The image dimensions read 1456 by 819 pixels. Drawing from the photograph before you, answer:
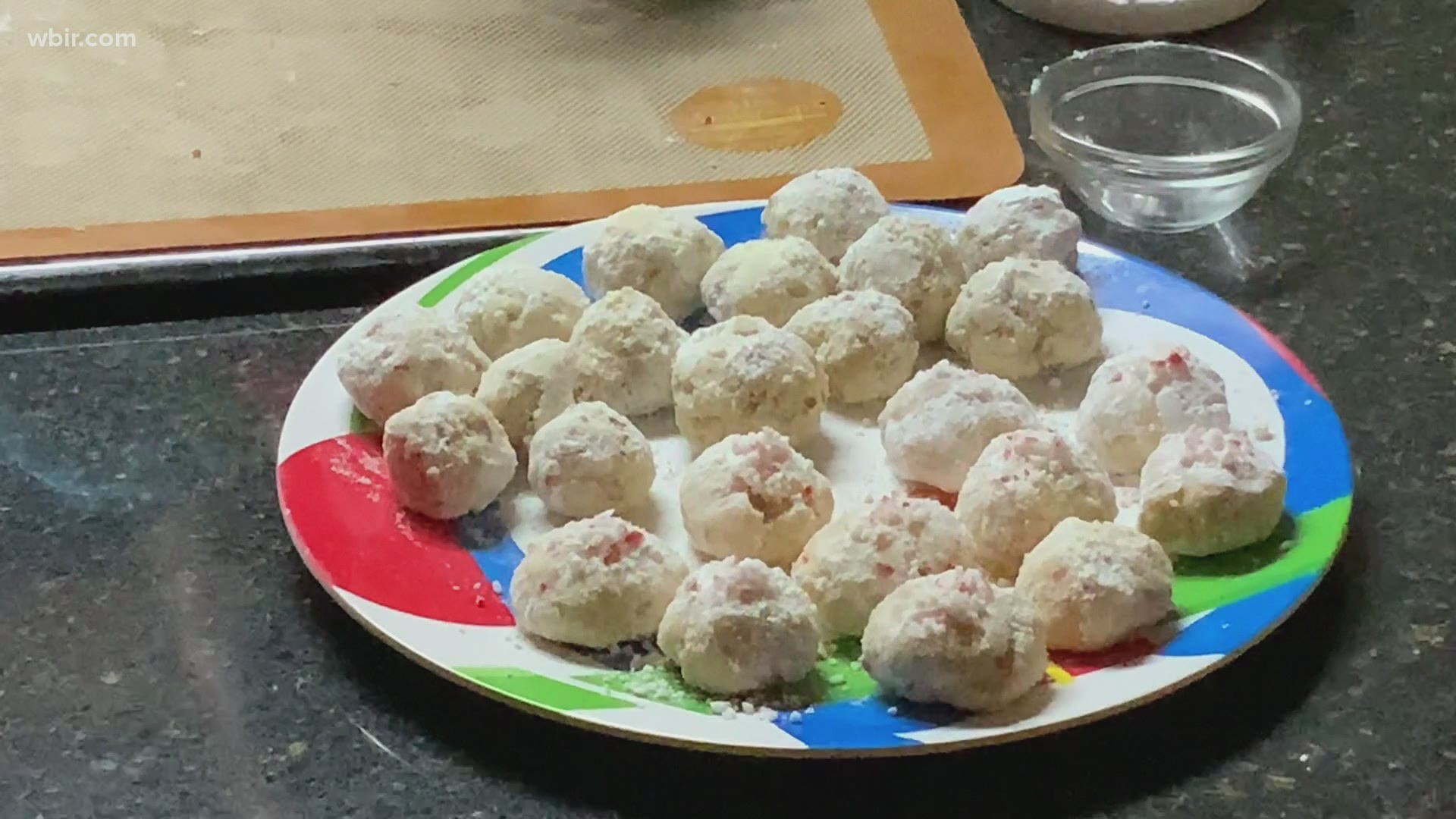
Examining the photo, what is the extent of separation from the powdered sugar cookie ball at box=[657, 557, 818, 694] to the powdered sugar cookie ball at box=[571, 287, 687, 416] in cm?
22

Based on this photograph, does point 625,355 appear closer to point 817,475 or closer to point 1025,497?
point 817,475

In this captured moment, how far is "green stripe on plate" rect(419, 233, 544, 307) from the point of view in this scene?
101cm

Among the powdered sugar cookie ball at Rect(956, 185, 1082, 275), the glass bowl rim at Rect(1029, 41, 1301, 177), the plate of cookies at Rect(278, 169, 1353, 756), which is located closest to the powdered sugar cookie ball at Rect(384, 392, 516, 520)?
the plate of cookies at Rect(278, 169, 1353, 756)

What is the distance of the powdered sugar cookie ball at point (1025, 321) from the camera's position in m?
0.94

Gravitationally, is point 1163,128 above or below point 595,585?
below

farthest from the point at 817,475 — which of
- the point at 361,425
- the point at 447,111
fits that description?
the point at 447,111

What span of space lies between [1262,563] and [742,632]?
0.25 metres

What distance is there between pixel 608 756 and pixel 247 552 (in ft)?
0.81

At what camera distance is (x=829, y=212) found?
1.03 m

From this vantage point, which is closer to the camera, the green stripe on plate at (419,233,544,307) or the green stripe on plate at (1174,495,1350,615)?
the green stripe on plate at (1174,495,1350,615)

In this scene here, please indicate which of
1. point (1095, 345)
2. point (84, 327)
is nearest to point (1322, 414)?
point (1095, 345)

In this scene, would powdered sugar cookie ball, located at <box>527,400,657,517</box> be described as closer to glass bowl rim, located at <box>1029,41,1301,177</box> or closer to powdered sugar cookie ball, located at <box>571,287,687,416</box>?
powdered sugar cookie ball, located at <box>571,287,687,416</box>

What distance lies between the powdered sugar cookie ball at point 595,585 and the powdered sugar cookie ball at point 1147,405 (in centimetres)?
25

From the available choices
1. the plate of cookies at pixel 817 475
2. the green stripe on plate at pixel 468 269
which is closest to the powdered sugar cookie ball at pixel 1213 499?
the plate of cookies at pixel 817 475
